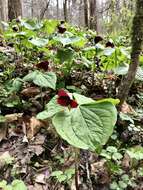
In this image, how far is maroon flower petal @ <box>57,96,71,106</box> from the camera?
5.16ft

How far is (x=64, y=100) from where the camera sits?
62.3 inches

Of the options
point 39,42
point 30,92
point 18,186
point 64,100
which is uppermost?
point 39,42

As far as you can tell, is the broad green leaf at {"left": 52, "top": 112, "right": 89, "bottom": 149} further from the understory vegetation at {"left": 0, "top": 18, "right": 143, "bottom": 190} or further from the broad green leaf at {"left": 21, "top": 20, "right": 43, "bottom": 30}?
the broad green leaf at {"left": 21, "top": 20, "right": 43, "bottom": 30}

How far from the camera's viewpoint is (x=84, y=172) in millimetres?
2018

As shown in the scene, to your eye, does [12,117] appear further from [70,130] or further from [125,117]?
[70,130]

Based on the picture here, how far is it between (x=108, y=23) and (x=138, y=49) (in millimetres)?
5676

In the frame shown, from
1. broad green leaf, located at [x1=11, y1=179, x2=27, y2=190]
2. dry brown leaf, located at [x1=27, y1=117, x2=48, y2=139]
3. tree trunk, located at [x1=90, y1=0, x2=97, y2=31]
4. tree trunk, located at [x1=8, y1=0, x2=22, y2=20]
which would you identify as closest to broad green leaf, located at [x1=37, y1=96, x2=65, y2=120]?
broad green leaf, located at [x1=11, y1=179, x2=27, y2=190]

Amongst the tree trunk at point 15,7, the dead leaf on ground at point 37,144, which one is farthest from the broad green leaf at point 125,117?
the tree trunk at point 15,7

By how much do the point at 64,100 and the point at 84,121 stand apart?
0.49ft

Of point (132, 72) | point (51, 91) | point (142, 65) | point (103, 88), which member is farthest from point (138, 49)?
point (51, 91)

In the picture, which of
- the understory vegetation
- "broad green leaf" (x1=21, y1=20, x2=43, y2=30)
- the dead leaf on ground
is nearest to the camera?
the understory vegetation

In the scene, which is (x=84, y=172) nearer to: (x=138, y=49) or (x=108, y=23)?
(x=138, y=49)

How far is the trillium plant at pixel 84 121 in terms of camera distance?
1.48 m

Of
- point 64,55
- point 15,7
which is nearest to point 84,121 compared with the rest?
point 64,55
